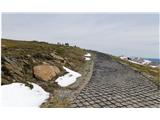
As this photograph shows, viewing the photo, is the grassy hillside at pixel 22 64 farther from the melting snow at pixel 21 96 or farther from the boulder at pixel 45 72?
the melting snow at pixel 21 96

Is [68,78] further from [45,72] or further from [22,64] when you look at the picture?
[22,64]

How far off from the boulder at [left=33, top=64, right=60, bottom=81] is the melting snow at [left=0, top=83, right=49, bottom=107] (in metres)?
1.45

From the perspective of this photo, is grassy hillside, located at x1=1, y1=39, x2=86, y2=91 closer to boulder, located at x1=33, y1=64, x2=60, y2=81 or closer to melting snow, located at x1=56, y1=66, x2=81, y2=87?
boulder, located at x1=33, y1=64, x2=60, y2=81

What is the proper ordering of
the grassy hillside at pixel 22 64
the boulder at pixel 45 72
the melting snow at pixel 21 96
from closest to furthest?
1. the melting snow at pixel 21 96
2. the grassy hillside at pixel 22 64
3. the boulder at pixel 45 72

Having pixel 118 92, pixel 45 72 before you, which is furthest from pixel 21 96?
pixel 118 92

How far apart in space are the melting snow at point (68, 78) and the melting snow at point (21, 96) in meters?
1.65

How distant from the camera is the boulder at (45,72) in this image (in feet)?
42.6

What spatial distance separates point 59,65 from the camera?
1592 cm

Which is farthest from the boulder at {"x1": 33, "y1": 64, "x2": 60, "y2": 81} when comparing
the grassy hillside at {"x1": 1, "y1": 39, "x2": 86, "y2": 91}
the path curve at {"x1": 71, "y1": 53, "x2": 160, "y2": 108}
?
the path curve at {"x1": 71, "y1": 53, "x2": 160, "y2": 108}

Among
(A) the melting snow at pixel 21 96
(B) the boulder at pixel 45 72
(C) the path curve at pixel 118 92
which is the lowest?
(C) the path curve at pixel 118 92

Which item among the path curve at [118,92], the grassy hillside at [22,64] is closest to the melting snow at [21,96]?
the grassy hillside at [22,64]
